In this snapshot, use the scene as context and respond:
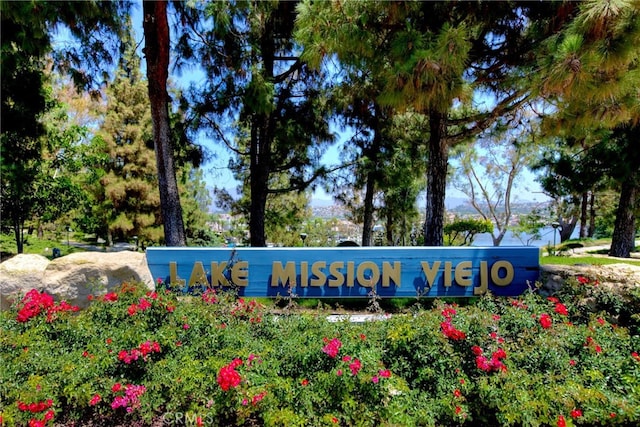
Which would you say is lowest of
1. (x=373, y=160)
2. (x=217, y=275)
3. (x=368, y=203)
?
(x=217, y=275)

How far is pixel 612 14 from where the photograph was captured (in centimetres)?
354

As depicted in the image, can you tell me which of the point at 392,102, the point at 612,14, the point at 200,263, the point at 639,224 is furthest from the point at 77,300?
the point at 639,224

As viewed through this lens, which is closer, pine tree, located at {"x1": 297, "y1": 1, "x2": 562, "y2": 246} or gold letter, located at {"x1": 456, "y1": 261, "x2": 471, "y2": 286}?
pine tree, located at {"x1": 297, "y1": 1, "x2": 562, "y2": 246}

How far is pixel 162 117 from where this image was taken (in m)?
6.17

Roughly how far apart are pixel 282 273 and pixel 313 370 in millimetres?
2249

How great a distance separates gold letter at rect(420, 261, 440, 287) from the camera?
4.62 m

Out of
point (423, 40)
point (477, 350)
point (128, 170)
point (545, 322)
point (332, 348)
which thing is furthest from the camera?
point (128, 170)

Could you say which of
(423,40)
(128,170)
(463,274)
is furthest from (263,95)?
(128,170)

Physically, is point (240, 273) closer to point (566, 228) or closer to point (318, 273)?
point (318, 273)

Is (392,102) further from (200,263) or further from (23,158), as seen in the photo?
(23,158)

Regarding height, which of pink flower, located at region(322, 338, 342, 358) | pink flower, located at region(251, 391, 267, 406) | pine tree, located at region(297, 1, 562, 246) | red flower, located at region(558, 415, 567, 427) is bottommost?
red flower, located at region(558, 415, 567, 427)

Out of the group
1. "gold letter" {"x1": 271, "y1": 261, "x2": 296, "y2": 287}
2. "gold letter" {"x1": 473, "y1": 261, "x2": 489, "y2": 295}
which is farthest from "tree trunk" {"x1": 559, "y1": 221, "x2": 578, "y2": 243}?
"gold letter" {"x1": 271, "y1": 261, "x2": 296, "y2": 287}

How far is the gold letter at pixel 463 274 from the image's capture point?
181 inches

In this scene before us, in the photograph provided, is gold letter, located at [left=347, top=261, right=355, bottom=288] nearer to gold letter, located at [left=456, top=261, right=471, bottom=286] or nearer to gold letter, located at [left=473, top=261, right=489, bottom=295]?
gold letter, located at [left=456, top=261, right=471, bottom=286]
